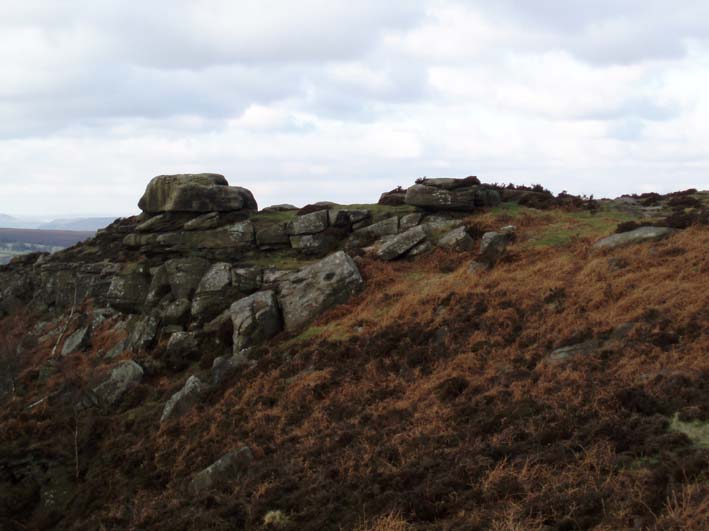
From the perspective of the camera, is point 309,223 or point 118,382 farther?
point 309,223

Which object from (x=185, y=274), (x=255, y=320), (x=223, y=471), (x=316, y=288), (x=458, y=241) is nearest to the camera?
(x=223, y=471)

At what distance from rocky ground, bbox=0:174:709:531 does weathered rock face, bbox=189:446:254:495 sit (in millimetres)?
69

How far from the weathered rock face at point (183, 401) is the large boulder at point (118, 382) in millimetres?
4025

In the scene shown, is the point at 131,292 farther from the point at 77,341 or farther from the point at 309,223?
the point at 309,223

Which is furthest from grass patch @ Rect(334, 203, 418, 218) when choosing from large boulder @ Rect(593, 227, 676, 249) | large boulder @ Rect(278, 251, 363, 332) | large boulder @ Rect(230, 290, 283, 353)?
large boulder @ Rect(593, 227, 676, 249)

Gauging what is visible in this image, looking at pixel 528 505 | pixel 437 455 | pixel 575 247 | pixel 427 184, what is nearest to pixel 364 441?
pixel 437 455

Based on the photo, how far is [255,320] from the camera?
23266mm

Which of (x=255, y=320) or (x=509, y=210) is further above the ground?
(x=509, y=210)

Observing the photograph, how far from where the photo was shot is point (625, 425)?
10.7 metres

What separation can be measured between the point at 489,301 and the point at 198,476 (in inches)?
462

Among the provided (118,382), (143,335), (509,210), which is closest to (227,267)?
(143,335)

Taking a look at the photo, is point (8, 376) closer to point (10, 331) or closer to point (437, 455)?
point (10, 331)

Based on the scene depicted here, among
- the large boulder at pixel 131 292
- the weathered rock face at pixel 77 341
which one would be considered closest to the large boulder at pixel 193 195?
the large boulder at pixel 131 292

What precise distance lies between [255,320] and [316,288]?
3.10m
